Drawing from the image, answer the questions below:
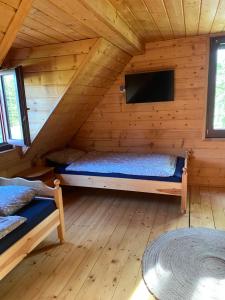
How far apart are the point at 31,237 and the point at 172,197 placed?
2132 millimetres

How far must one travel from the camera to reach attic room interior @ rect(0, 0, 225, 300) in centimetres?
184

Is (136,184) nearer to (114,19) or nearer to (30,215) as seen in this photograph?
(30,215)

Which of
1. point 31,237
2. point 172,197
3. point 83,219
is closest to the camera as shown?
point 31,237

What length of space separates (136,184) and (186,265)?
1.22 metres

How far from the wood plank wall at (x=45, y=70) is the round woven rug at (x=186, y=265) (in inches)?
78.0

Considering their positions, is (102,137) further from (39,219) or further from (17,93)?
(39,219)

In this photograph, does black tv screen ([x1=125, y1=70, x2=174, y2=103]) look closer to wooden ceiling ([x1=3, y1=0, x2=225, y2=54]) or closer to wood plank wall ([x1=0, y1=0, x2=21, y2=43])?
wooden ceiling ([x1=3, y1=0, x2=225, y2=54])

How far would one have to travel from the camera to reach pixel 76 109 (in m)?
3.48

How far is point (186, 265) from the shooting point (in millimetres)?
1974

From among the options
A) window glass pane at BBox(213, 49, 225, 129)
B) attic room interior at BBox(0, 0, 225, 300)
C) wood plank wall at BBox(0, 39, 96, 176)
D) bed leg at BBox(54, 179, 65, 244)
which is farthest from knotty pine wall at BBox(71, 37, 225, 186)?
bed leg at BBox(54, 179, 65, 244)

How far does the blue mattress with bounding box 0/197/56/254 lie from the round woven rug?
0.99 m

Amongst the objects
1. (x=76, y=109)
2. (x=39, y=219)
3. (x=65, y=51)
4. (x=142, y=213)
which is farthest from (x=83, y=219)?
(x=65, y=51)

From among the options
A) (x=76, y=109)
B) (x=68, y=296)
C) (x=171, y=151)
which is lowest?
(x=68, y=296)

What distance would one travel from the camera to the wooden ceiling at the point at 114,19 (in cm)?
183
